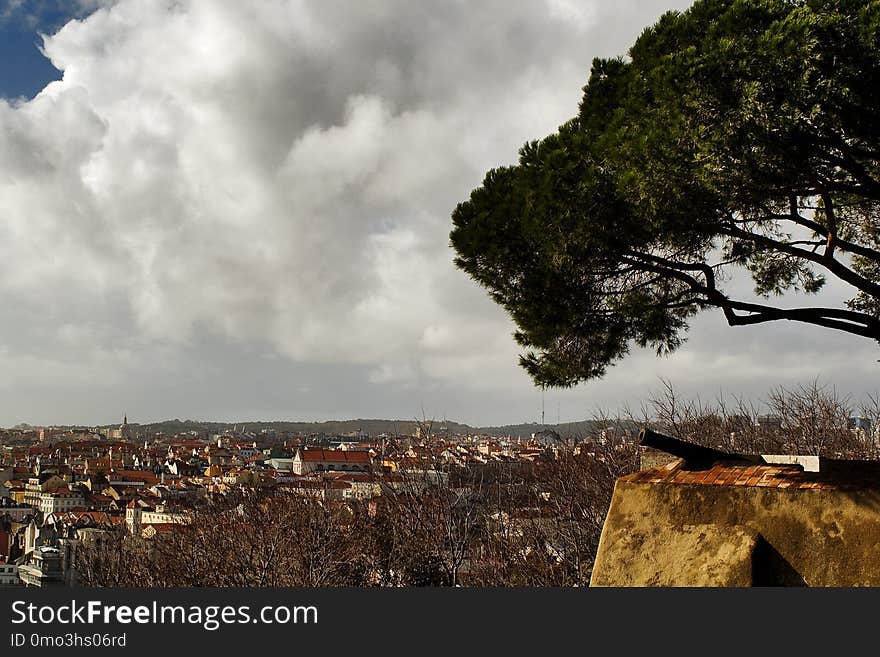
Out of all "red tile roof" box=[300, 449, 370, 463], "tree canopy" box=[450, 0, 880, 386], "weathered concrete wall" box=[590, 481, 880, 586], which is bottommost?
"red tile roof" box=[300, 449, 370, 463]

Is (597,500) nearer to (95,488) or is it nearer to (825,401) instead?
(825,401)

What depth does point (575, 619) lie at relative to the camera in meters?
5.46

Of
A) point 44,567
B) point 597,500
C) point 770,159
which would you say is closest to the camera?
point 770,159

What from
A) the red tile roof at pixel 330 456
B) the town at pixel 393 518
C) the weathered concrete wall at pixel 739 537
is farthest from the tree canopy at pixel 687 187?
the red tile roof at pixel 330 456

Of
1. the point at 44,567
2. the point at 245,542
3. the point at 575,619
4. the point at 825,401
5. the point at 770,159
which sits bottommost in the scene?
the point at 44,567

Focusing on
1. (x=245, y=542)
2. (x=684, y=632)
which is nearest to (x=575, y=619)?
(x=684, y=632)

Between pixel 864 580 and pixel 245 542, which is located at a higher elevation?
pixel 864 580

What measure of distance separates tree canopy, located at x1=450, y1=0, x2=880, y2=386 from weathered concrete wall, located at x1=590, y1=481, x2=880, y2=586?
7.04ft

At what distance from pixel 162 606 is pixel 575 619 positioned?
296 cm

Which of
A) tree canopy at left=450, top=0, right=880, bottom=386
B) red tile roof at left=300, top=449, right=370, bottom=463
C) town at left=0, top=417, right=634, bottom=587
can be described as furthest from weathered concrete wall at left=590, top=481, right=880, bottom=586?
red tile roof at left=300, top=449, right=370, bottom=463

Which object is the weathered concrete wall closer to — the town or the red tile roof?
the town

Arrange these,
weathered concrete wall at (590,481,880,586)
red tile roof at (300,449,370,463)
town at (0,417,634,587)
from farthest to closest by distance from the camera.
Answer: red tile roof at (300,449,370,463) < town at (0,417,634,587) < weathered concrete wall at (590,481,880,586)

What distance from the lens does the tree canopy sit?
6266 mm

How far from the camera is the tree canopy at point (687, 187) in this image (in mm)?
6266
